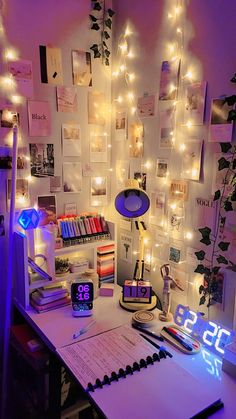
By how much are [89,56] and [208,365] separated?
1707mm

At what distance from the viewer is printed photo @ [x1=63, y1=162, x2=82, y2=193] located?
1.96 meters

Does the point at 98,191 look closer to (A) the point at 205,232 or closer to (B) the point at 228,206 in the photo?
(A) the point at 205,232

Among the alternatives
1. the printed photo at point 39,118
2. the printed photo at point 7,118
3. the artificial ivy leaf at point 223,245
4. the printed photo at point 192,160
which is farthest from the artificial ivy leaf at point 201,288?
the printed photo at point 7,118

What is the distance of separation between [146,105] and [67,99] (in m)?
0.45

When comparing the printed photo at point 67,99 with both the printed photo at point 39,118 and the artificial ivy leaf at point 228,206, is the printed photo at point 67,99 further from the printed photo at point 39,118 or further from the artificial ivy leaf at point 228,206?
the artificial ivy leaf at point 228,206

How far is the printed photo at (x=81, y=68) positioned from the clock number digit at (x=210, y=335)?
146 cm

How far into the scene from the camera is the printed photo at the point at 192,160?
1.54 m

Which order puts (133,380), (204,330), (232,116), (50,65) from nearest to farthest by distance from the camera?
(133,380) → (232,116) → (204,330) → (50,65)

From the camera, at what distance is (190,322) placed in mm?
1523

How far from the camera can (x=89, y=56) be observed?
6.36 ft

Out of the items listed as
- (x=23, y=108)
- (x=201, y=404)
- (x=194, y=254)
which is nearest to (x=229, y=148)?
(x=194, y=254)

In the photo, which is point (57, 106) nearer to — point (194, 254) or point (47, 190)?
point (47, 190)

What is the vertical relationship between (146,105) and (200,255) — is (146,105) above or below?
above

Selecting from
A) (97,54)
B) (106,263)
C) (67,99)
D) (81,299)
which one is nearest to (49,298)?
(81,299)
